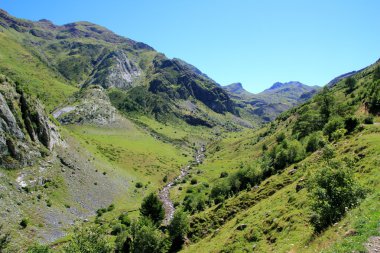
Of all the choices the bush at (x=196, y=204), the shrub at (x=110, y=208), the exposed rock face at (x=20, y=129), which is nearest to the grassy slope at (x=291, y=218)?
the bush at (x=196, y=204)

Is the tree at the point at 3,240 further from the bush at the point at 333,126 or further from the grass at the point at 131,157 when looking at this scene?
the bush at the point at 333,126

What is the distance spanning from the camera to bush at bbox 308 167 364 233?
28.9 meters

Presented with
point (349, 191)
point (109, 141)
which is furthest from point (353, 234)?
point (109, 141)

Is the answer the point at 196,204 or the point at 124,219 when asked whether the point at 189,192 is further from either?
the point at 124,219

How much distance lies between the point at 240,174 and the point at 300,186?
35.4 metres

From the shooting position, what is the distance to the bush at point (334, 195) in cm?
2889

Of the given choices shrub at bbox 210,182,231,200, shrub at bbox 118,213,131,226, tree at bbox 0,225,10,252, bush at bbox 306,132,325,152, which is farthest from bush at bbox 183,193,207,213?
tree at bbox 0,225,10,252

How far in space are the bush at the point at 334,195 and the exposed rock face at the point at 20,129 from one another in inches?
2823

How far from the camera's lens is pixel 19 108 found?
8800 centimetres

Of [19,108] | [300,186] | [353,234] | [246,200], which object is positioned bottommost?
[246,200]

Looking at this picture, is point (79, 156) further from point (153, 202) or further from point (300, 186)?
point (300, 186)

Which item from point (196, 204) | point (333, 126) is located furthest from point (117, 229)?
point (333, 126)

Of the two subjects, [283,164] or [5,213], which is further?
[283,164]

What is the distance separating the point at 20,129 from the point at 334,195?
82516 mm
